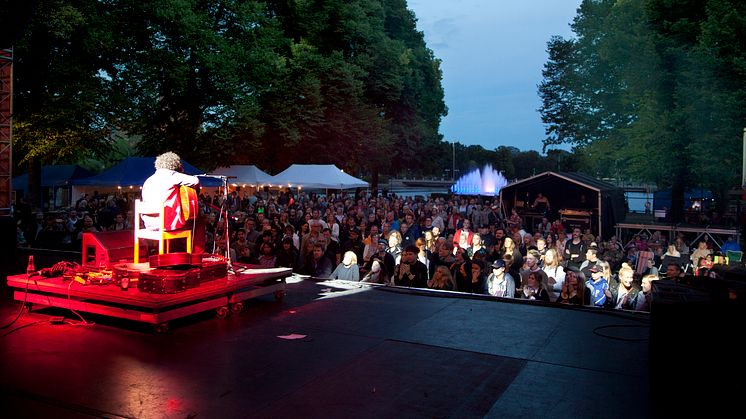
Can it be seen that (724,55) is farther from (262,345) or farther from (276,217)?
(262,345)

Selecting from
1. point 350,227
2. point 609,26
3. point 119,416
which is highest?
point 609,26

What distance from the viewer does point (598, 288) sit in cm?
834

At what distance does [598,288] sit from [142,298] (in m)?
6.14

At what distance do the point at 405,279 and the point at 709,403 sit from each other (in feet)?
17.6

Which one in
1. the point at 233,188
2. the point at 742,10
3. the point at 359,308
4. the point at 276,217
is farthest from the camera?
the point at 233,188

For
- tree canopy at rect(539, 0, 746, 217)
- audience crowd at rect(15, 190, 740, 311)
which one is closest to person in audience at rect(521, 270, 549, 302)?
audience crowd at rect(15, 190, 740, 311)

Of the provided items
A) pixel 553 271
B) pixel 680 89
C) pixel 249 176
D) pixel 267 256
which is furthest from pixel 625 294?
pixel 249 176

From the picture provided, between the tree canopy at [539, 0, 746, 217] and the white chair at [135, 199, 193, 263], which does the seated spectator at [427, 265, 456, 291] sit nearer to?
the white chair at [135, 199, 193, 263]

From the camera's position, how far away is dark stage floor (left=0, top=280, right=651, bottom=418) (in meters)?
4.38

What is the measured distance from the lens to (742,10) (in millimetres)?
17984

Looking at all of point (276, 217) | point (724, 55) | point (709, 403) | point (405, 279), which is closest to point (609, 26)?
point (724, 55)

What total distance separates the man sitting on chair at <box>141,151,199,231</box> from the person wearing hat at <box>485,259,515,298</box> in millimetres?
4509

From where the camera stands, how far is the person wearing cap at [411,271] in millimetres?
9219

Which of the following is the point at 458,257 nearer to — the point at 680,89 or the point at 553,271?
the point at 553,271
